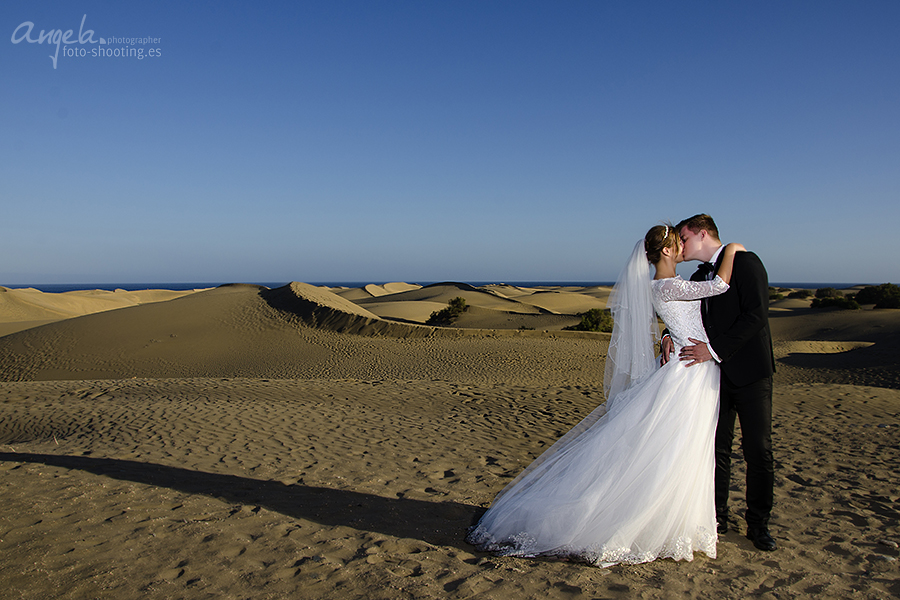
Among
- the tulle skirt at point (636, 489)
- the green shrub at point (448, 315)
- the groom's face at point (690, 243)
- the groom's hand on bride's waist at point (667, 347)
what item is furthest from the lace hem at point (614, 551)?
the green shrub at point (448, 315)

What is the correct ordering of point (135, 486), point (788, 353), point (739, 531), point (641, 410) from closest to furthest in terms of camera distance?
1. point (641, 410)
2. point (739, 531)
3. point (135, 486)
4. point (788, 353)

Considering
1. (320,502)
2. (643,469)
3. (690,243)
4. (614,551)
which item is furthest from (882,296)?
(320,502)

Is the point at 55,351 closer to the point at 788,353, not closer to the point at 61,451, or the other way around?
the point at 61,451

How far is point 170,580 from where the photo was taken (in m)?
3.10

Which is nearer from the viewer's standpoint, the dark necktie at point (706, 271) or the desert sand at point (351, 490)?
the desert sand at point (351, 490)

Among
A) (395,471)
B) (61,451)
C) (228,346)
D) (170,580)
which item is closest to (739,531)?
(395,471)

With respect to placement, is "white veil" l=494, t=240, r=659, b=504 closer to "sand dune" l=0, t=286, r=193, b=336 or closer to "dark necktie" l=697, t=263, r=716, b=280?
"dark necktie" l=697, t=263, r=716, b=280

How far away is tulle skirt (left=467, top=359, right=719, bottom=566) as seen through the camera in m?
3.37

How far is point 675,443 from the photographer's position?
347 cm

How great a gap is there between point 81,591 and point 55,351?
814 inches

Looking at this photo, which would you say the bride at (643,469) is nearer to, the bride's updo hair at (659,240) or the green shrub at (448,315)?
the bride's updo hair at (659,240)

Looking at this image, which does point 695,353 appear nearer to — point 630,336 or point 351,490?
point 630,336

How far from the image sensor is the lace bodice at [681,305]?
3.61m

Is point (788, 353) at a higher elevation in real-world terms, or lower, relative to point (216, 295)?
lower
